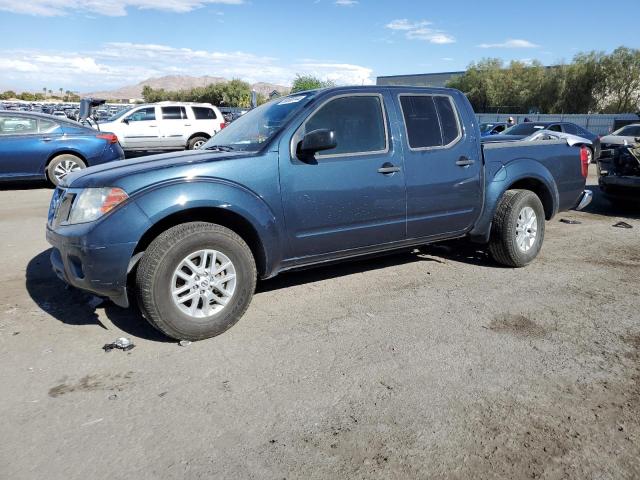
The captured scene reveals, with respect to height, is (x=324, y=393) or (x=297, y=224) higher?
(x=297, y=224)

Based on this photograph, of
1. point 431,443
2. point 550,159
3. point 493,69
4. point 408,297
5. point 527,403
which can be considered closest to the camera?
point 431,443

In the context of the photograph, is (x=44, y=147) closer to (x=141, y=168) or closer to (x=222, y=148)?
(x=222, y=148)

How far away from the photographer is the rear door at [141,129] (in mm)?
16062

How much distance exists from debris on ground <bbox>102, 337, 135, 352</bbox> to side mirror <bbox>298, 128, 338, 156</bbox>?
6.38 ft

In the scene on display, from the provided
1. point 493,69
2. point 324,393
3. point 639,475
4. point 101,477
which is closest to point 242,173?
point 324,393

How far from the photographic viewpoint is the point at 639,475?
7.99ft

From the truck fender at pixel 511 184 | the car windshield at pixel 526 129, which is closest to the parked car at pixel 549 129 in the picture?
the car windshield at pixel 526 129

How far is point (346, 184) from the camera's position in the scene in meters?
4.36

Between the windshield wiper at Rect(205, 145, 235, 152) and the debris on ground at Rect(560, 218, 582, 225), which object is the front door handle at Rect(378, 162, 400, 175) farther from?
the debris on ground at Rect(560, 218, 582, 225)

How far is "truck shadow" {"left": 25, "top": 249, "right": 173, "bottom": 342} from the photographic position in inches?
162

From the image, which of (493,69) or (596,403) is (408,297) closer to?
(596,403)

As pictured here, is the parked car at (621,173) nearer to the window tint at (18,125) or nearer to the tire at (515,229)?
the tire at (515,229)

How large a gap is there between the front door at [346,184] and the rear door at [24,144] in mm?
8304

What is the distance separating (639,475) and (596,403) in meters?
0.63
